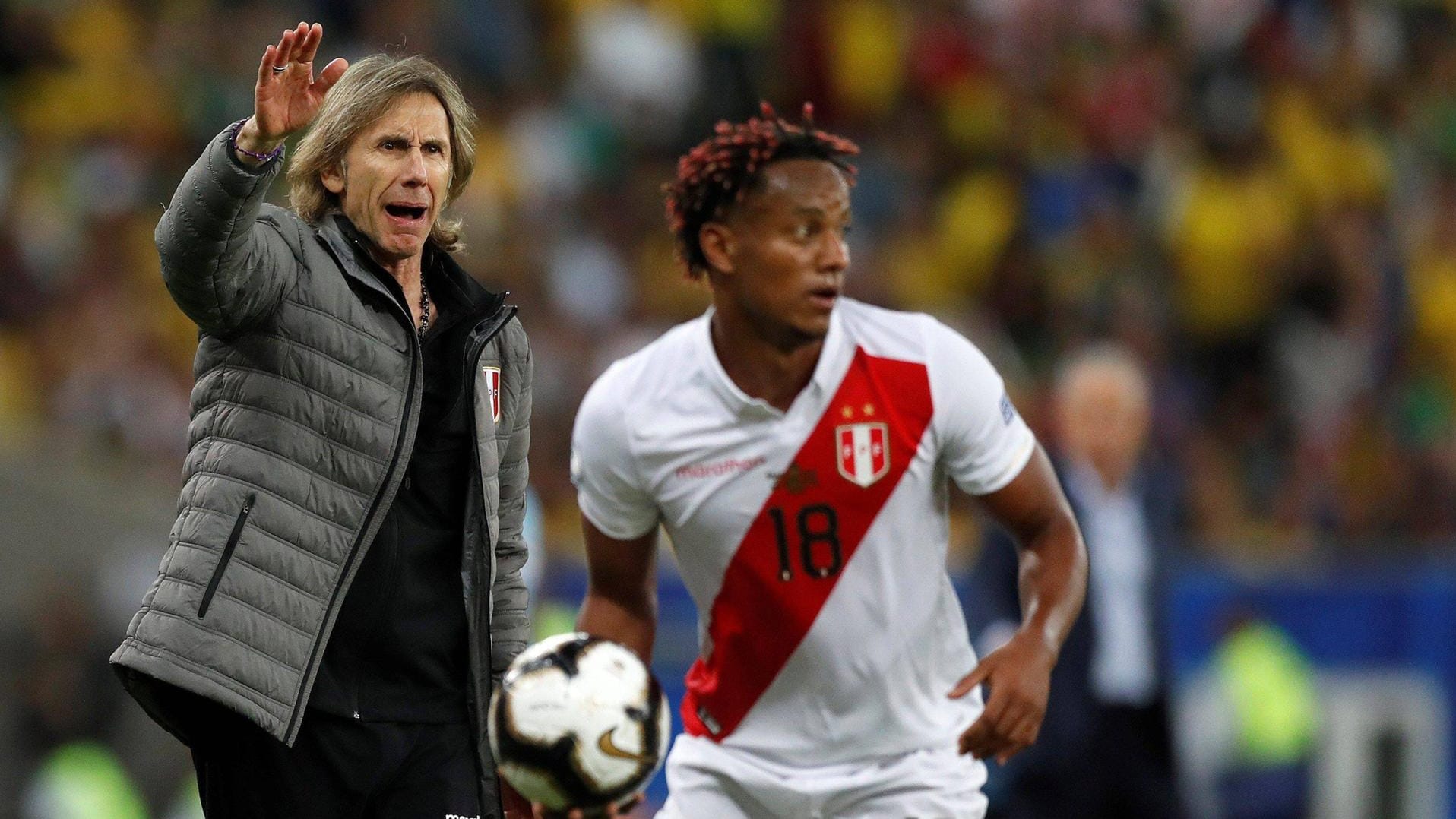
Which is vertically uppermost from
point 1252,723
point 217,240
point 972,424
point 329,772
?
point 217,240

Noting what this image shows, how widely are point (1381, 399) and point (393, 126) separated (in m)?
8.54

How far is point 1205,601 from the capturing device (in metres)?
9.63

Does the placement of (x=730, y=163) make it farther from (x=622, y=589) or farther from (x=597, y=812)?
(x=597, y=812)

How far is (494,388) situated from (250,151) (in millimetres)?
852

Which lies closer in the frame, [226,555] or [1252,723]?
[226,555]

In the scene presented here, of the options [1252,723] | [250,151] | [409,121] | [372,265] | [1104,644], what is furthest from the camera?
A: [1252,723]

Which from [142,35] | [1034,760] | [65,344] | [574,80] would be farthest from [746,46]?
[1034,760]

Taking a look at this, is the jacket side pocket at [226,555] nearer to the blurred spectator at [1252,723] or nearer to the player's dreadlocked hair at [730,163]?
the player's dreadlocked hair at [730,163]

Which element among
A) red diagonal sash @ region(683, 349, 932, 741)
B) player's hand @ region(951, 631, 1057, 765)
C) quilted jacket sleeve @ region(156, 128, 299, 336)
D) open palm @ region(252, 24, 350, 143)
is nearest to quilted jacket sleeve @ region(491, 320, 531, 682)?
red diagonal sash @ region(683, 349, 932, 741)

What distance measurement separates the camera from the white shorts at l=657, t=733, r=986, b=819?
4.96 meters

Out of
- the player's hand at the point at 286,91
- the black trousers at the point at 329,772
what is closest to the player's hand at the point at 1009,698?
the black trousers at the point at 329,772

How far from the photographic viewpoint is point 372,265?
439cm

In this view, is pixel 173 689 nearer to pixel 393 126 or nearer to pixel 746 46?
pixel 393 126

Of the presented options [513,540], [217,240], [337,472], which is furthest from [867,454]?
[217,240]
